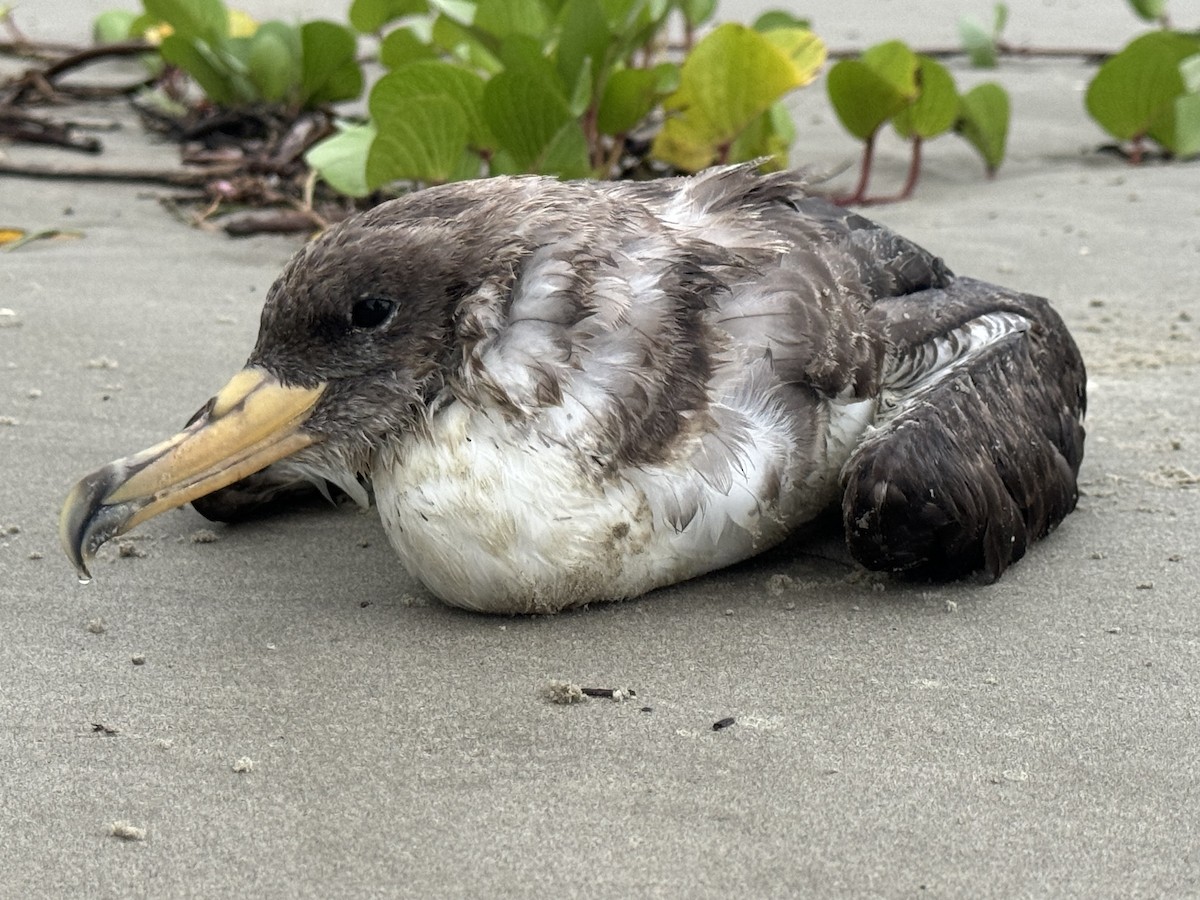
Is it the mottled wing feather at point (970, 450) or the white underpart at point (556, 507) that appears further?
the mottled wing feather at point (970, 450)

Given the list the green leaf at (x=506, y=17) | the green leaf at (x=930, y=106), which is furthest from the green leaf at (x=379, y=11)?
the green leaf at (x=930, y=106)

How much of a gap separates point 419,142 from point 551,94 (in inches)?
18.2

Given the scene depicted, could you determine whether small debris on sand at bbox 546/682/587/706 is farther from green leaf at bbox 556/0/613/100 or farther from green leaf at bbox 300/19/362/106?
green leaf at bbox 300/19/362/106

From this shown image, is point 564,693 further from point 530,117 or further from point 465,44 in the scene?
point 465,44

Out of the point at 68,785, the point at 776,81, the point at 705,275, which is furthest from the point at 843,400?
the point at 776,81

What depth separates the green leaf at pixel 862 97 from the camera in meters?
6.64

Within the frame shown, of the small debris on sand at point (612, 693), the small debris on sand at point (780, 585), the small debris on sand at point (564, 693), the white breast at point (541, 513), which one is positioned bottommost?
the small debris on sand at point (780, 585)

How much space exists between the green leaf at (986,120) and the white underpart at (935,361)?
3325mm

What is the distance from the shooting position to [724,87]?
246 inches

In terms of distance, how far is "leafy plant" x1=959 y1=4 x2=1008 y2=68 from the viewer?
29.7 ft

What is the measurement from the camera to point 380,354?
3434 mm

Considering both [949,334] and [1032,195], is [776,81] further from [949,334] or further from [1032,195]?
[949,334]

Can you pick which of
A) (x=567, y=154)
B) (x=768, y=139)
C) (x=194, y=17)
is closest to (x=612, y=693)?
(x=567, y=154)

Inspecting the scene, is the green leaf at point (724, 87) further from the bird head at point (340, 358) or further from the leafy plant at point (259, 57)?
the bird head at point (340, 358)
